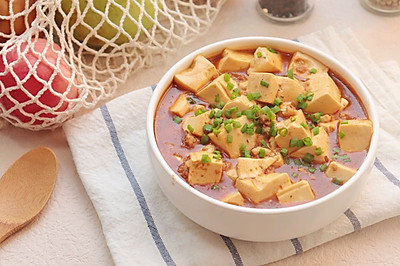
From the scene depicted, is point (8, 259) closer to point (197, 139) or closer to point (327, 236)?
point (197, 139)

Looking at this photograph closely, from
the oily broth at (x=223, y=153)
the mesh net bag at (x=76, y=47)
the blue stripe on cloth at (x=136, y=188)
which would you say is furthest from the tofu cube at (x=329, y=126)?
the mesh net bag at (x=76, y=47)

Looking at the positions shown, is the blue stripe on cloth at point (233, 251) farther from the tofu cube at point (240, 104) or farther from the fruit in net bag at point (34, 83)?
the fruit in net bag at point (34, 83)

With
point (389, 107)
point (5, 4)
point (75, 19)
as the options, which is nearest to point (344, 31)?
point (389, 107)

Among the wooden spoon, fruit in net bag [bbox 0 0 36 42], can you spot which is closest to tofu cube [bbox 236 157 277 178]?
the wooden spoon

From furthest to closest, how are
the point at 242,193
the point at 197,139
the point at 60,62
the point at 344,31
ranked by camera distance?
the point at 344,31
the point at 60,62
the point at 197,139
the point at 242,193

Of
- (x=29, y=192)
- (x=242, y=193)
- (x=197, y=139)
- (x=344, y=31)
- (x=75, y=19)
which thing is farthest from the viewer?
(x=344, y=31)

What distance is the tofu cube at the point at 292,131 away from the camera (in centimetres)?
140

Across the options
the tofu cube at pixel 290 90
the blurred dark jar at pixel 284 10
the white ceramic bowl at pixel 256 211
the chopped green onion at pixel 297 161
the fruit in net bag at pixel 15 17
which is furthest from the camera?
the blurred dark jar at pixel 284 10

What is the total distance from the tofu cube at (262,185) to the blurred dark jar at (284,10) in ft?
2.71

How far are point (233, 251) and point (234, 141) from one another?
0.79ft

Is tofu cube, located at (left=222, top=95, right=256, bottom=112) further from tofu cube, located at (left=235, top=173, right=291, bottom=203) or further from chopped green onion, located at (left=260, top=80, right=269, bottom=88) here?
tofu cube, located at (left=235, top=173, right=291, bottom=203)

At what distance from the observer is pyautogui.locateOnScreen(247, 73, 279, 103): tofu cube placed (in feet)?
4.91

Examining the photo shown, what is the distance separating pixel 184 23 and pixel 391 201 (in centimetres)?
78

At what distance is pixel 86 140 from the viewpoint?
1.66 m
